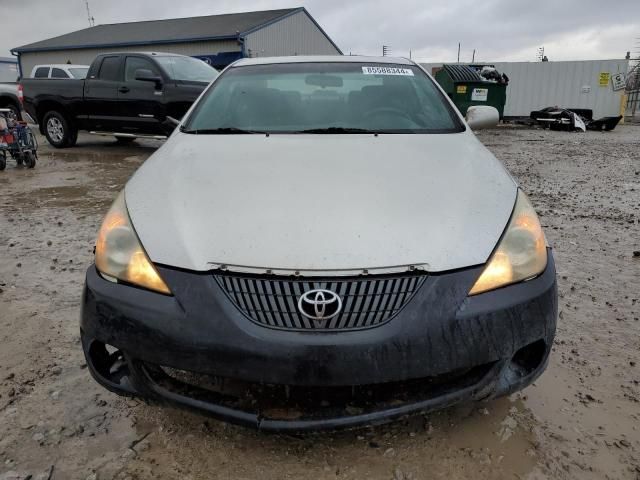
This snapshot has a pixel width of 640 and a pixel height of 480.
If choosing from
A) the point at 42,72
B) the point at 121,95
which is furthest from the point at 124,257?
the point at 42,72

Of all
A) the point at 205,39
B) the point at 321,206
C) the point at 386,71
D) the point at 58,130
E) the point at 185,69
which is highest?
the point at 205,39

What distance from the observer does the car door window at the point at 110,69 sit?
8891mm

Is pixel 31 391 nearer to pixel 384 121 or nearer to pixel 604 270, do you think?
pixel 384 121

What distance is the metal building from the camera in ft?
80.7

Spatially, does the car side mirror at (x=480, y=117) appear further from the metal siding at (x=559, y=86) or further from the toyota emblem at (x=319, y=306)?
the metal siding at (x=559, y=86)

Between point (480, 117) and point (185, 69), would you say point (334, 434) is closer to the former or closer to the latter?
point (480, 117)

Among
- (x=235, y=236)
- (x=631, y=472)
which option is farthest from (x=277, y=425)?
(x=631, y=472)

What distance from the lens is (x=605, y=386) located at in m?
2.19

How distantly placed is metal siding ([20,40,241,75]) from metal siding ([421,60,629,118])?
12636mm

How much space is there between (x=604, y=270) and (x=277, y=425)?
2.89 metres

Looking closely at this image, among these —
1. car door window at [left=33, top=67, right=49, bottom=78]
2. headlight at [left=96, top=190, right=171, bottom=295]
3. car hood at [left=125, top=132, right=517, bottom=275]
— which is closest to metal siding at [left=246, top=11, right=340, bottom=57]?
car door window at [left=33, top=67, right=49, bottom=78]

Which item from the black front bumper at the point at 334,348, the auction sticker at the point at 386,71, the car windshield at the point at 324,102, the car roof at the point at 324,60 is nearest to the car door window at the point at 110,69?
the car roof at the point at 324,60

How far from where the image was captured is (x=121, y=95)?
8.76 m

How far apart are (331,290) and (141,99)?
8.06 metres
